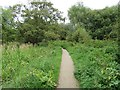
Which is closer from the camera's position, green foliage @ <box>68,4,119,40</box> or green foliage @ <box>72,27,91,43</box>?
green foliage @ <box>72,27,91,43</box>

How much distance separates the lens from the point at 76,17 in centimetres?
4816

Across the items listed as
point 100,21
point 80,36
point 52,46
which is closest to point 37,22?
point 52,46

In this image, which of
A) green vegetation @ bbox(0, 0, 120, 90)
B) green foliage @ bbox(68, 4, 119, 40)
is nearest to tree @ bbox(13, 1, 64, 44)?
green vegetation @ bbox(0, 0, 120, 90)

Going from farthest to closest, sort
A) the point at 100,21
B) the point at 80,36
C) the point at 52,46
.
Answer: the point at 100,21, the point at 80,36, the point at 52,46

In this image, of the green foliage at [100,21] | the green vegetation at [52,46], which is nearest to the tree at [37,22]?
the green vegetation at [52,46]

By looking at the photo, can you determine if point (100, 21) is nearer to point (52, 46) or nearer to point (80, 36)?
point (80, 36)

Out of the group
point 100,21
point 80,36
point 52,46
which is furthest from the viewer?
point 100,21

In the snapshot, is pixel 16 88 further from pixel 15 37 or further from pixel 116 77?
pixel 15 37

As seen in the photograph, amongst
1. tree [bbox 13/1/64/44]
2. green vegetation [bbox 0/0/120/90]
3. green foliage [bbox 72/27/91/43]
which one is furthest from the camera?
green foliage [bbox 72/27/91/43]

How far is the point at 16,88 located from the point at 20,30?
71.7ft

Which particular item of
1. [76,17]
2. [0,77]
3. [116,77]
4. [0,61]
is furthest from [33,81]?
[76,17]

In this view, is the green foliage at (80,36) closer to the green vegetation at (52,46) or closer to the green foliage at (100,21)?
the green vegetation at (52,46)

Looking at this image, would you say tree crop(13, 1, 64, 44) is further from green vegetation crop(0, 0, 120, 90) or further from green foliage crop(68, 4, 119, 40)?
green foliage crop(68, 4, 119, 40)

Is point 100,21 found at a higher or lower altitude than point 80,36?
higher
